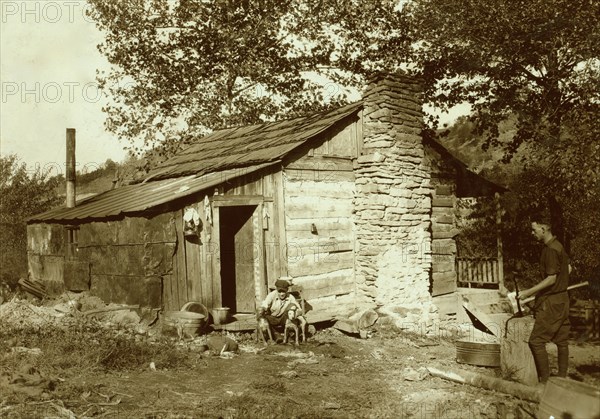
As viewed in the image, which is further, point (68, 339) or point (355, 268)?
point (355, 268)

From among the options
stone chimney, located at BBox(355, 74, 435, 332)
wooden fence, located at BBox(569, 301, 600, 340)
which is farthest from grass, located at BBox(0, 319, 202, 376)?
wooden fence, located at BBox(569, 301, 600, 340)

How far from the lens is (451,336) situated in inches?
468

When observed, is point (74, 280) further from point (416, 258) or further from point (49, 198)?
point (49, 198)

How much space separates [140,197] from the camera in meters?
12.2

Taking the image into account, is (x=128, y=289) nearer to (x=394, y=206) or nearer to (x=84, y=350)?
(x=84, y=350)

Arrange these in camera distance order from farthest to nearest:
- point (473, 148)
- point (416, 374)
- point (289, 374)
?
1. point (473, 148)
2. point (289, 374)
3. point (416, 374)

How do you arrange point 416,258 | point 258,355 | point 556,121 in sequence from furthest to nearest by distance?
point 556,121 → point 416,258 → point 258,355

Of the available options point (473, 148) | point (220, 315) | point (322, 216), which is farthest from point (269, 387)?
point (473, 148)

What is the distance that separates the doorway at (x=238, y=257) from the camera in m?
11.8

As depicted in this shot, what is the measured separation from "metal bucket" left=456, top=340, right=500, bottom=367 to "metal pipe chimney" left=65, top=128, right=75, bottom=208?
11.8 m

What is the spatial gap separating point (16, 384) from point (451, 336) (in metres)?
8.84

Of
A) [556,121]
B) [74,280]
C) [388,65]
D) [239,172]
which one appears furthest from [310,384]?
[388,65]

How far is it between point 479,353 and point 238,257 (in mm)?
5932

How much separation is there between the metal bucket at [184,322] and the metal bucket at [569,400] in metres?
6.51
